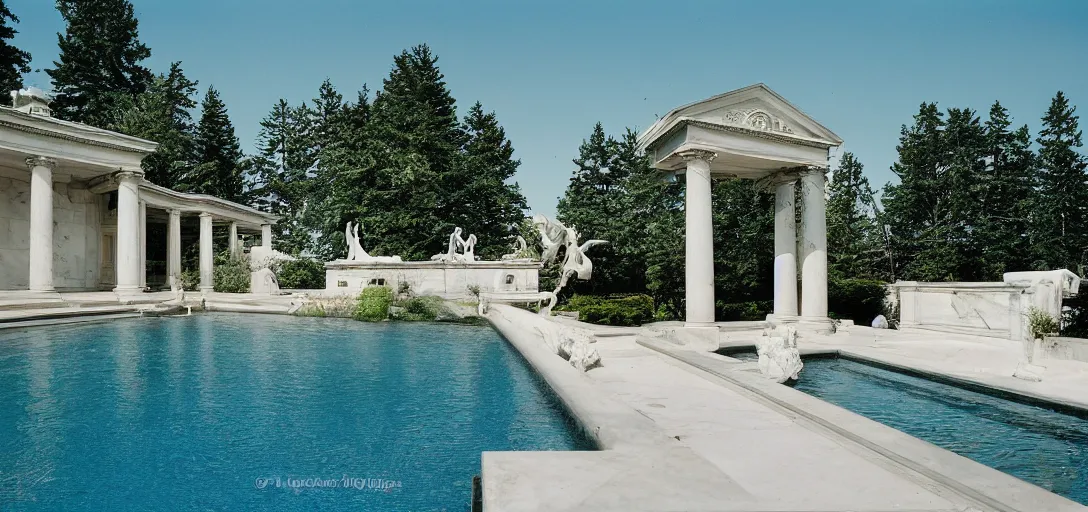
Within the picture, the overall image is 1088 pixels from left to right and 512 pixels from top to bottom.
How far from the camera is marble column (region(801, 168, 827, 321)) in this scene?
14.6 metres

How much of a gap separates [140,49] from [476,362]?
46592 millimetres

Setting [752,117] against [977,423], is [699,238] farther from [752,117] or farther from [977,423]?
[977,423]

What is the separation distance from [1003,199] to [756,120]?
28.2m

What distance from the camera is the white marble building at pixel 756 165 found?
42.9ft

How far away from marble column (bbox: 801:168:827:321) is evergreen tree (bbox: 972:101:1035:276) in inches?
827

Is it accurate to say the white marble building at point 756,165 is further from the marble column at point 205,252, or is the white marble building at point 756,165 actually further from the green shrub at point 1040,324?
the marble column at point 205,252

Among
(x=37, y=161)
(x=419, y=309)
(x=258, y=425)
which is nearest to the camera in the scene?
(x=258, y=425)

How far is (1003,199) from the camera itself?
3234cm

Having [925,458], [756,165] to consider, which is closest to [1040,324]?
[925,458]

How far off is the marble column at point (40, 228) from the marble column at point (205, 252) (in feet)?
33.3

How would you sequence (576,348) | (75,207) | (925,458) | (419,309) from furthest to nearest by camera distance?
(75,207), (419,309), (576,348), (925,458)

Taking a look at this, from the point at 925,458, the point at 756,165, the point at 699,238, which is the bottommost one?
the point at 925,458

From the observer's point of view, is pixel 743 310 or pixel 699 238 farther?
pixel 743 310

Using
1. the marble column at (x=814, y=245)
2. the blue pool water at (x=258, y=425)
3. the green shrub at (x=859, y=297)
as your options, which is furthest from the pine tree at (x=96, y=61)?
the green shrub at (x=859, y=297)
